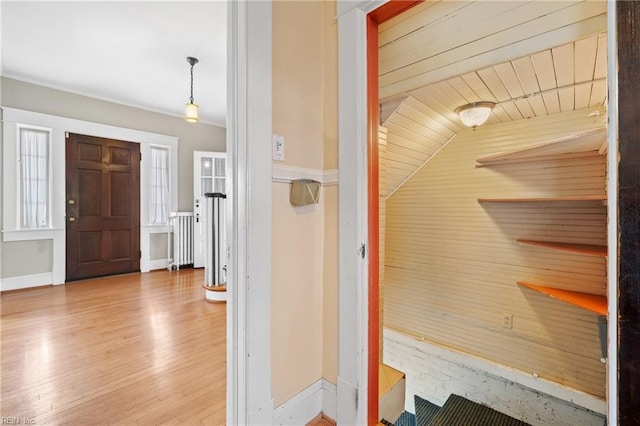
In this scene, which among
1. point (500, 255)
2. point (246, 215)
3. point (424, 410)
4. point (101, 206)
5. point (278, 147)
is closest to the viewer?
point (246, 215)

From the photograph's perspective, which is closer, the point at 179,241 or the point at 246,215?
the point at 246,215

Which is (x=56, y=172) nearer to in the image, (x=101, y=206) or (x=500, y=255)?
(x=101, y=206)

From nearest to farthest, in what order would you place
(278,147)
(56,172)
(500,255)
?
(278,147)
(500,255)
(56,172)

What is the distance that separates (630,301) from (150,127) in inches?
212

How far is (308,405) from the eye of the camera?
4.66 feet

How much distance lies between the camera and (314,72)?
1.47m

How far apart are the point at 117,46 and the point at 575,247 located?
14.2 ft

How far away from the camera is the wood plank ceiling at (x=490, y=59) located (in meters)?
1.20

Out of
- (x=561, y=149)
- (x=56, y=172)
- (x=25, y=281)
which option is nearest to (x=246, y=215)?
(x=561, y=149)

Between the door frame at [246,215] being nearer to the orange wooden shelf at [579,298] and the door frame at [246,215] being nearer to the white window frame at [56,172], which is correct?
the orange wooden shelf at [579,298]

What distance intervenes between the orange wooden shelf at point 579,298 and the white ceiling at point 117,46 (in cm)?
339

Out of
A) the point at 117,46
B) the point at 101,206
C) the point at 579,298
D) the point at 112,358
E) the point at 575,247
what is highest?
the point at 117,46

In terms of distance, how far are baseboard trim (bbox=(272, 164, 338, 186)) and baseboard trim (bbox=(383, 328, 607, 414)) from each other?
8.35ft

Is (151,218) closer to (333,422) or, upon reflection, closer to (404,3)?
(333,422)
